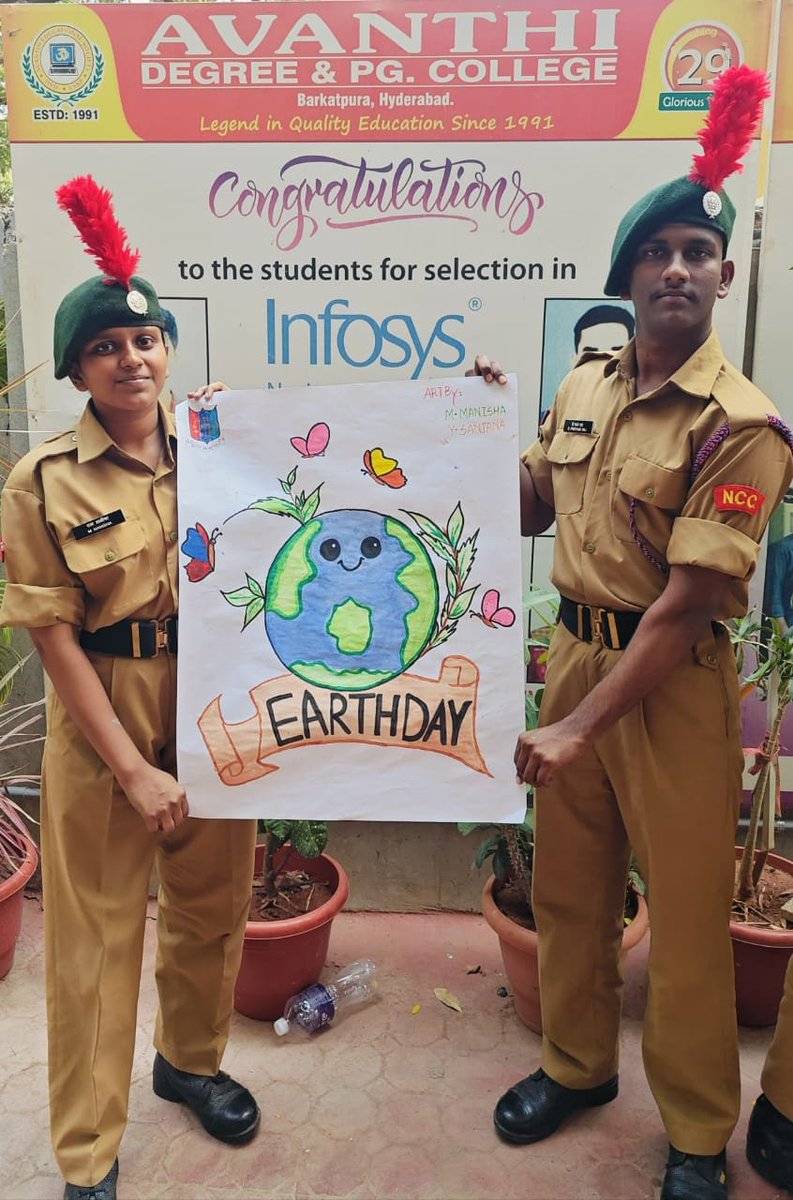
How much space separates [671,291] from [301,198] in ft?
4.79

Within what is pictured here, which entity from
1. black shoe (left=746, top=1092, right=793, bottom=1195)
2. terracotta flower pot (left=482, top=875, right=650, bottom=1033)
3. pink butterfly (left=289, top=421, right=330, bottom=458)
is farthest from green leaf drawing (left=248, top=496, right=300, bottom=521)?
black shoe (left=746, top=1092, right=793, bottom=1195)

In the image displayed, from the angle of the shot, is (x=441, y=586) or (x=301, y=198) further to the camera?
(x=301, y=198)

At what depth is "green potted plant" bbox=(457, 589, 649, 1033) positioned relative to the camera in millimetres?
2656

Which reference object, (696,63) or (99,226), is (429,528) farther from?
(696,63)

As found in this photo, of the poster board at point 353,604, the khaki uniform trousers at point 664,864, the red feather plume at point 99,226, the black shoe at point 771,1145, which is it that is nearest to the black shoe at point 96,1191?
the poster board at point 353,604

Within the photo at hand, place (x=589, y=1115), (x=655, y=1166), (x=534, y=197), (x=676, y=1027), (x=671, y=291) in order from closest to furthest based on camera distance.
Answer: (x=671, y=291)
(x=676, y=1027)
(x=655, y=1166)
(x=589, y=1115)
(x=534, y=197)

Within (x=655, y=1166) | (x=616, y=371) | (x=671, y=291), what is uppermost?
(x=671, y=291)

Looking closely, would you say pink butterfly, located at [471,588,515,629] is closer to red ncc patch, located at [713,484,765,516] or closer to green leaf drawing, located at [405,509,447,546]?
green leaf drawing, located at [405,509,447,546]

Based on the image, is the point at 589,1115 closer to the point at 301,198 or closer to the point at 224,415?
the point at 224,415

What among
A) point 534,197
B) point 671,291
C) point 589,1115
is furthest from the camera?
point 534,197

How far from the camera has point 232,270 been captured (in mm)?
2914

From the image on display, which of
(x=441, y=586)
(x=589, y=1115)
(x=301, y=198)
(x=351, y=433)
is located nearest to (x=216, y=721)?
(x=441, y=586)

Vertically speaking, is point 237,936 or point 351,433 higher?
point 351,433

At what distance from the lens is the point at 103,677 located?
196 cm
